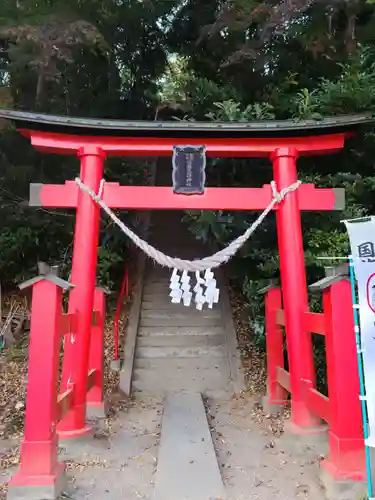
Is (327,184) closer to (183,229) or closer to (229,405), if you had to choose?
(229,405)

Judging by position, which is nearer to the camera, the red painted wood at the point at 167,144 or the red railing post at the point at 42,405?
the red railing post at the point at 42,405

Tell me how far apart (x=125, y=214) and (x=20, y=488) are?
6651mm

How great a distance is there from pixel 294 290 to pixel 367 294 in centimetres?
180

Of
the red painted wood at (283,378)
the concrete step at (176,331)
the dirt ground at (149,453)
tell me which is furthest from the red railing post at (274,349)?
the concrete step at (176,331)

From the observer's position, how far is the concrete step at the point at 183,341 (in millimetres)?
7613

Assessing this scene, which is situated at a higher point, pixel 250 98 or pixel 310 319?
pixel 250 98

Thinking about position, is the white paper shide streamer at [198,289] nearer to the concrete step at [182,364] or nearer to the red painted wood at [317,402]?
the red painted wood at [317,402]

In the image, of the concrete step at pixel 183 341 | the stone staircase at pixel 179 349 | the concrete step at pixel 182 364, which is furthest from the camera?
the concrete step at pixel 183 341

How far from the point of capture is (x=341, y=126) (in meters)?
5.36

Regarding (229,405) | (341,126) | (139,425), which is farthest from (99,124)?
(229,405)

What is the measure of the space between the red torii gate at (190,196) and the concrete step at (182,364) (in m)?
2.31

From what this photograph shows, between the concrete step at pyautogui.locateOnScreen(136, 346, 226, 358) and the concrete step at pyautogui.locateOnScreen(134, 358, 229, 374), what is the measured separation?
0.29 ft

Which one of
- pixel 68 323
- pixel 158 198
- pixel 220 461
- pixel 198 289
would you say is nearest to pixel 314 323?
pixel 198 289

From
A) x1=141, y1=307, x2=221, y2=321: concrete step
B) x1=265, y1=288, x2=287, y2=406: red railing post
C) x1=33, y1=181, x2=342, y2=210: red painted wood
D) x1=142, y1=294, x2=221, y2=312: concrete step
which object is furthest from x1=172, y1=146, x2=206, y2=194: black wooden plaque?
x1=142, y1=294, x2=221, y2=312: concrete step
